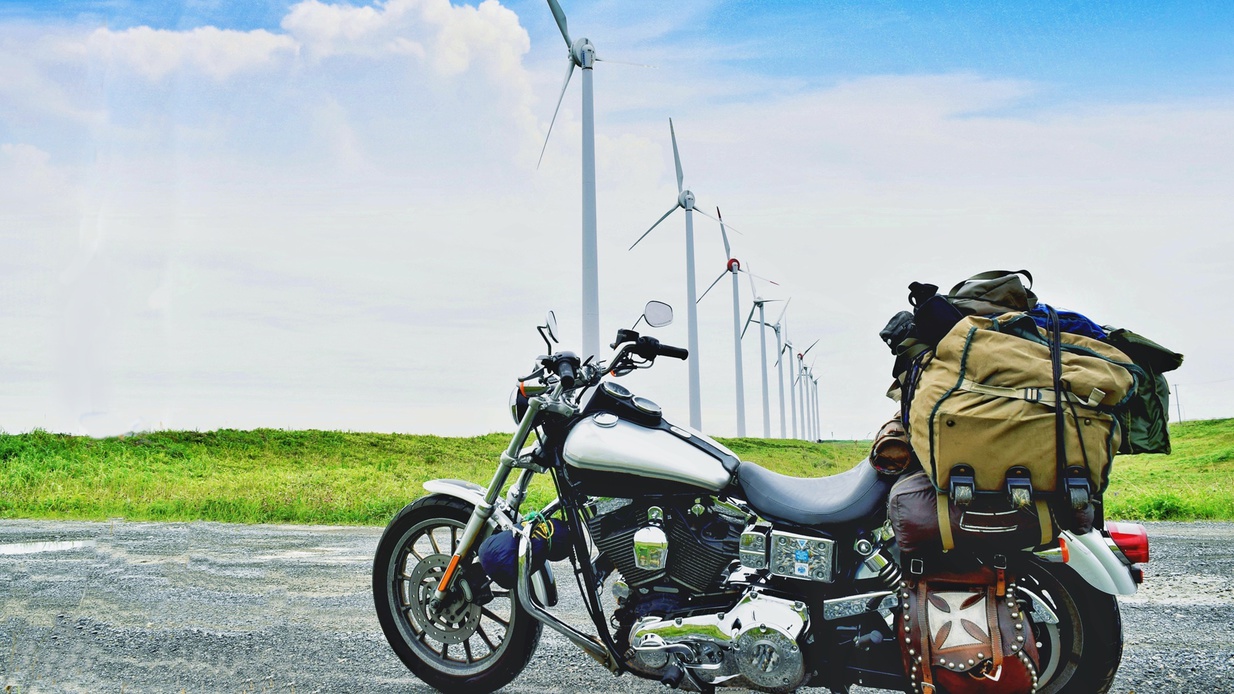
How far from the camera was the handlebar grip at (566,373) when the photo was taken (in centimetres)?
414

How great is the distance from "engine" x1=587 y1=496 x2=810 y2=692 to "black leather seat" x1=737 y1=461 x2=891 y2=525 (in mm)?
159

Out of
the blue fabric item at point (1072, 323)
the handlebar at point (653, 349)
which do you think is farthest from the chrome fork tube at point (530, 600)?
the blue fabric item at point (1072, 323)

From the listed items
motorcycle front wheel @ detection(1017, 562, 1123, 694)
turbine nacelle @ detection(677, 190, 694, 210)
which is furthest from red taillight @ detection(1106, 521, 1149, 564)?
turbine nacelle @ detection(677, 190, 694, 210)

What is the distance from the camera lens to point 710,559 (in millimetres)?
3883

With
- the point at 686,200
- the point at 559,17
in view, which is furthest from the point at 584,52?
the point at 686,200

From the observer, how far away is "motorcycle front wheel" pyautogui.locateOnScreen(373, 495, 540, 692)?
4543mm

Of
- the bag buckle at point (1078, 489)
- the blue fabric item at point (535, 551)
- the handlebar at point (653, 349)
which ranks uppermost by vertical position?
the handlebar at point (653, 349)

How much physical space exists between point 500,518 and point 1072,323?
8.97 feet

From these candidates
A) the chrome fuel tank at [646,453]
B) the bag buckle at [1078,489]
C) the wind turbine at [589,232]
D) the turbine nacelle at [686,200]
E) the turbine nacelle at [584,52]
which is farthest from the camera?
the turbine nacelle at [686,200]

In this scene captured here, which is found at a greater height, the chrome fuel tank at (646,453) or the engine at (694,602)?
the chrome fuel tank at (646,453)

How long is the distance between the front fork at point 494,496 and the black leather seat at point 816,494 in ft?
3.50

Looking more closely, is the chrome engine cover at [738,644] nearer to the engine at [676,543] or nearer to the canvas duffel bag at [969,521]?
the engine at [676,543]

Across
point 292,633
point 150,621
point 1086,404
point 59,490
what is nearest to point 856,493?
point 1086,404

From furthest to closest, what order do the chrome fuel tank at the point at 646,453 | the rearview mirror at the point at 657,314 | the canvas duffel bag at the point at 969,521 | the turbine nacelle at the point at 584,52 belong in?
the turbine nacelle at the point at 584,52, the rearview mirror at the point at 657,314, the chrome fuel tank at the point at 646,453, the canvas duffel bag at the point at 969,521
